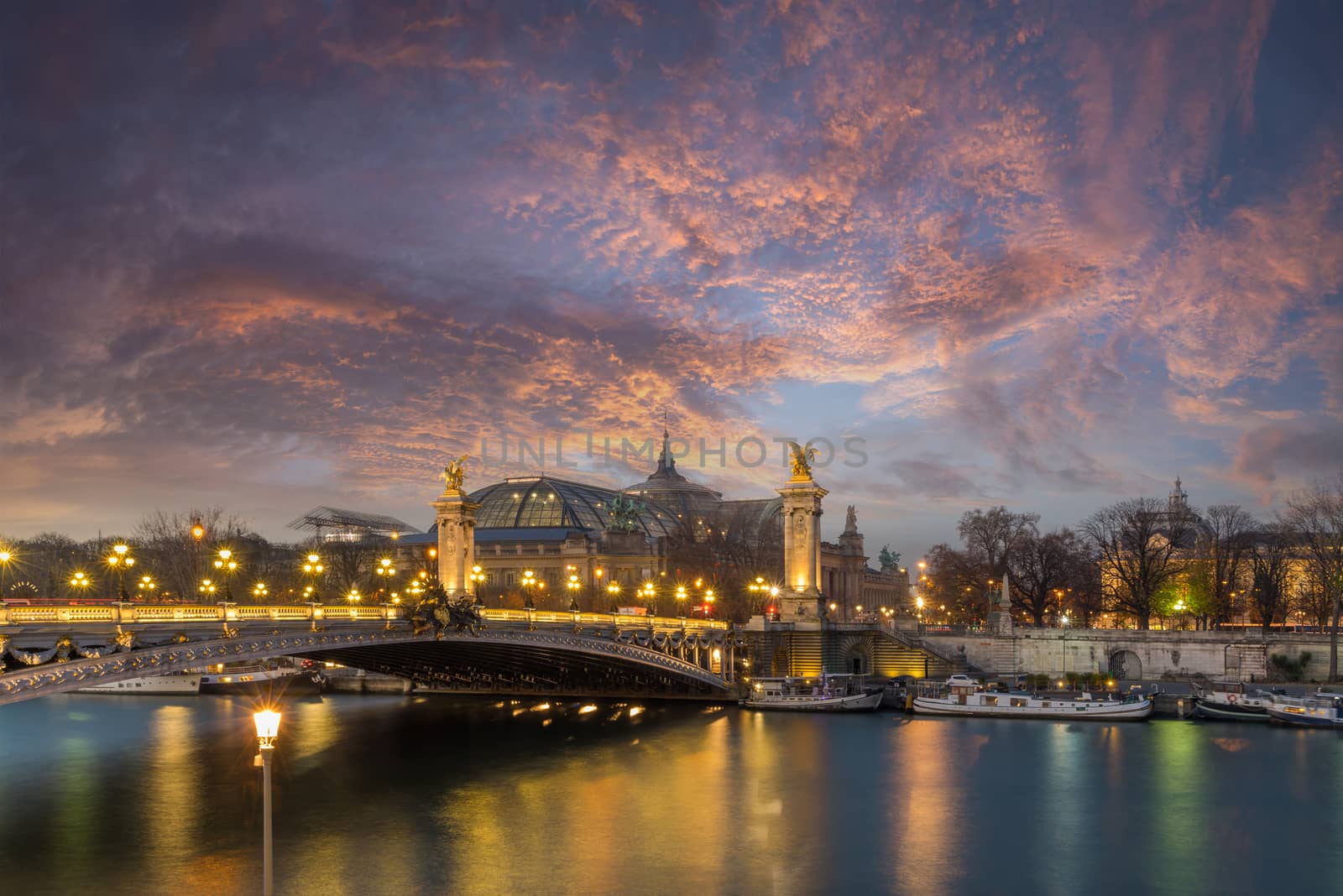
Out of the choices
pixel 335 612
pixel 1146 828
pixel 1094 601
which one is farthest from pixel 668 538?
pixel 1146 828

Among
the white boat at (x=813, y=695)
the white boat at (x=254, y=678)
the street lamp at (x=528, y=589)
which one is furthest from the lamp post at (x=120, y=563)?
the white boat at (x=254, y=678)

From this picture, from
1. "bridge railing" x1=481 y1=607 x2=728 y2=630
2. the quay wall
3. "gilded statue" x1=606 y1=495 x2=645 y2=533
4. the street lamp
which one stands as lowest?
the quay wall

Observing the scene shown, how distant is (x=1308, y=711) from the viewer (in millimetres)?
57438

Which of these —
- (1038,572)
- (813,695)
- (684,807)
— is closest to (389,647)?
(684,807)

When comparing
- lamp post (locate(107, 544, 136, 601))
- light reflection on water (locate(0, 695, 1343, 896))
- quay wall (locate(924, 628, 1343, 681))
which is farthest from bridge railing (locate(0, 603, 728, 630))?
quay wall (locate(924, 628, 1343, 681))

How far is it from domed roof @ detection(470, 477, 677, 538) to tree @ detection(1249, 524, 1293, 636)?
69248 mm

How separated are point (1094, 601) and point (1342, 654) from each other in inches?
1006

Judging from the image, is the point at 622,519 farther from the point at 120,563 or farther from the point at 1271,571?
the point at 120,563

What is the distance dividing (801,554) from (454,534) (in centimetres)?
2801

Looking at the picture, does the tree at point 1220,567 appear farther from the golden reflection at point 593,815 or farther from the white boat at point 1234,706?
the golden reflection at point 593,815

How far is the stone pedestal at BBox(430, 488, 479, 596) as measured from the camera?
56656 millimetres

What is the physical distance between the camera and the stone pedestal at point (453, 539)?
5666 cm

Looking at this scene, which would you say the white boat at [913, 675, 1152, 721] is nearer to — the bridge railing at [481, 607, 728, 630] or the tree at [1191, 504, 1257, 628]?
the bridge railing at [481, 607, 728, 630]

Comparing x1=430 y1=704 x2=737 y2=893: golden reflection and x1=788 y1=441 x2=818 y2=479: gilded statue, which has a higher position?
x1=788 y1=441 x2=818 y2=479: gilded statue
